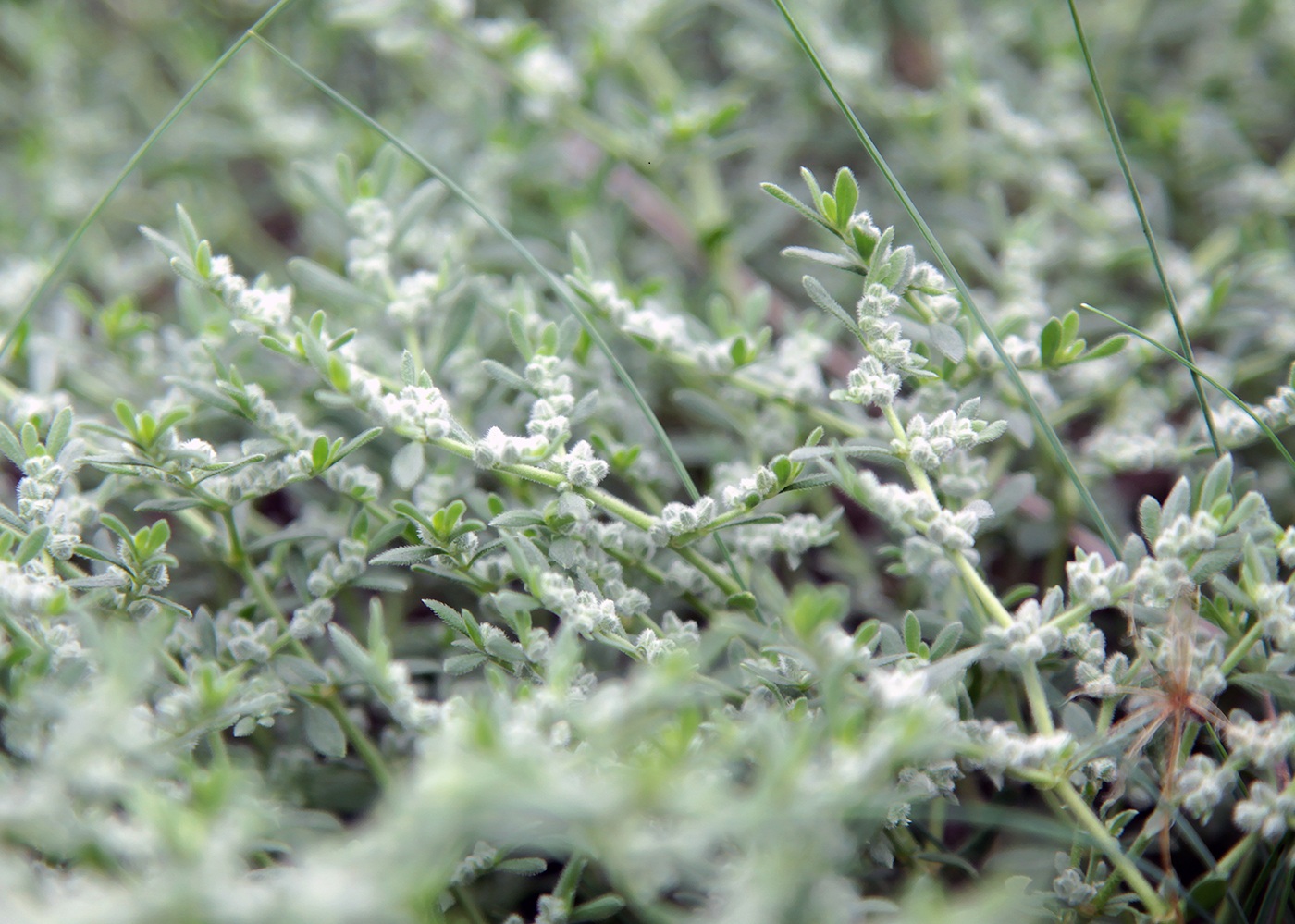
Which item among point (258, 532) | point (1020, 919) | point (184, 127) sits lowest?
point (1020, 919)

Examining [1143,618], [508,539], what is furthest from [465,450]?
[1143,618]

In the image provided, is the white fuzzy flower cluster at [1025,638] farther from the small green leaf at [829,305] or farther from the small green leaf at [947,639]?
the small green leaf at [829,305]

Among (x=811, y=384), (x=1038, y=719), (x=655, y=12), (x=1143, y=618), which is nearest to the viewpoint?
(x=1038, y=719)

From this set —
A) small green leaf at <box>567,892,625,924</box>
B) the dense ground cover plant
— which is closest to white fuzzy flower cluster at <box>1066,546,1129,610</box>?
the dense ground cover plant

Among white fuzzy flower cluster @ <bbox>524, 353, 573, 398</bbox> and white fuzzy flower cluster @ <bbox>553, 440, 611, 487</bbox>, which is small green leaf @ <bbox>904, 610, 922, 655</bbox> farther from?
white fuzzy flower cluster @ <bbox>524, 353, 573, 398</bbox>

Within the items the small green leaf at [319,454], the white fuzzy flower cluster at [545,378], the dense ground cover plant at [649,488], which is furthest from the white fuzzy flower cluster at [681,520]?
the small green leaf at [319,454]

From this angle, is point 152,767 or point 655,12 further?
point 655,12

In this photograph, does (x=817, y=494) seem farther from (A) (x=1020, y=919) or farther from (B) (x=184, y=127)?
(B) (x=184, y=127)
